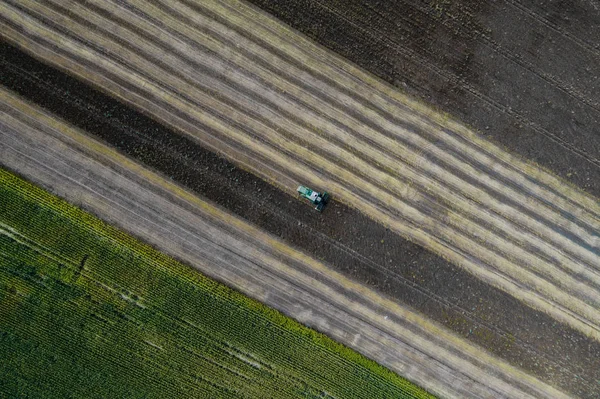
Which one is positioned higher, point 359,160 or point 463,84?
point 463,84

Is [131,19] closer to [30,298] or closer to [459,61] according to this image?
[30,298]

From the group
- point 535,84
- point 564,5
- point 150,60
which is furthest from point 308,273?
point 564,5

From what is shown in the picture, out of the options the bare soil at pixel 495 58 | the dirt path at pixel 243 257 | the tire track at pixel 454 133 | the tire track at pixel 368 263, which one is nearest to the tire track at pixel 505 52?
the bare soil at pixel 495 58

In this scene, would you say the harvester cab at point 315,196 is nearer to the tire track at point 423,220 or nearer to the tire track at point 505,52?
the tire track at point 423,220

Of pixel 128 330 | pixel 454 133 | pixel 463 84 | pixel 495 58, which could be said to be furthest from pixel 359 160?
pixel 128 330

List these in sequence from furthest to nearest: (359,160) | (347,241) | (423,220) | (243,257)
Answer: (423,220), (359,160), (347,241), (243,257)

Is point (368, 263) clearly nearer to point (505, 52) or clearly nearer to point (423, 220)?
point (423, 220)

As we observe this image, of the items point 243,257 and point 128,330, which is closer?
point 128,330
